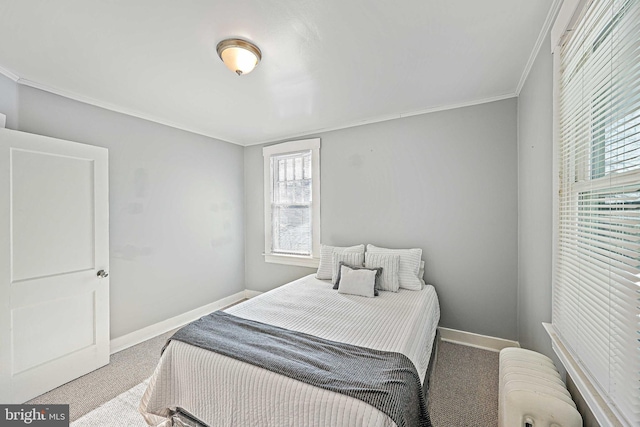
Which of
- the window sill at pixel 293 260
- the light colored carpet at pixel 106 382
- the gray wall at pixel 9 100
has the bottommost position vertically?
the light colored carpet at pixel 106 382

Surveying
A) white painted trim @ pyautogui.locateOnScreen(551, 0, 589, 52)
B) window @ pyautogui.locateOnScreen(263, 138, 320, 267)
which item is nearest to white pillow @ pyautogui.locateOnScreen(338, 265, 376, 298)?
window @ pyautogui.locateOnScreen(263, 138, 320, 267)

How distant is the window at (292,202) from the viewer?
12.7 ft

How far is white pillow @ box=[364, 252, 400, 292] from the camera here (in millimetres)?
2854

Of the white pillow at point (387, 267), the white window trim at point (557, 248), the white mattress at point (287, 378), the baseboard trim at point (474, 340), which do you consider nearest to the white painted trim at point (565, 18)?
the white window trim at point (557, 248)

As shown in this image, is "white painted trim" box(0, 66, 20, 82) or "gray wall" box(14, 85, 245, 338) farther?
"gray wall" box(14, 85, 245, 338)

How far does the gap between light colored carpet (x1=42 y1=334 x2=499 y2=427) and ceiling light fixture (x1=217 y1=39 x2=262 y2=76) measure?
8.45 ft

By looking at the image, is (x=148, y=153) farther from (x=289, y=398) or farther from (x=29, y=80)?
(x=289, y=398)

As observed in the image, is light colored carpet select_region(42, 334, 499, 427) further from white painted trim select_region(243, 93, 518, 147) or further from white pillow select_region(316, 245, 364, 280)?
white painted trim select_region(243, 93, 518, 147)

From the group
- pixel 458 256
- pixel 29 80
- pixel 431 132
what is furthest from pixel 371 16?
pixel 29 80

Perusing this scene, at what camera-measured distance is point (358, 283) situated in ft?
9.00

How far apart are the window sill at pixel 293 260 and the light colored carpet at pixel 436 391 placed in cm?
183

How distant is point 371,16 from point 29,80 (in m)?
2.82

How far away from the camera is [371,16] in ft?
5.31

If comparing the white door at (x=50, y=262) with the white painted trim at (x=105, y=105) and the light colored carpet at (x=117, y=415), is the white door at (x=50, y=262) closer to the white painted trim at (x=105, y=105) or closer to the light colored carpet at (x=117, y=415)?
the white painted trim at (x=105, y=105)
